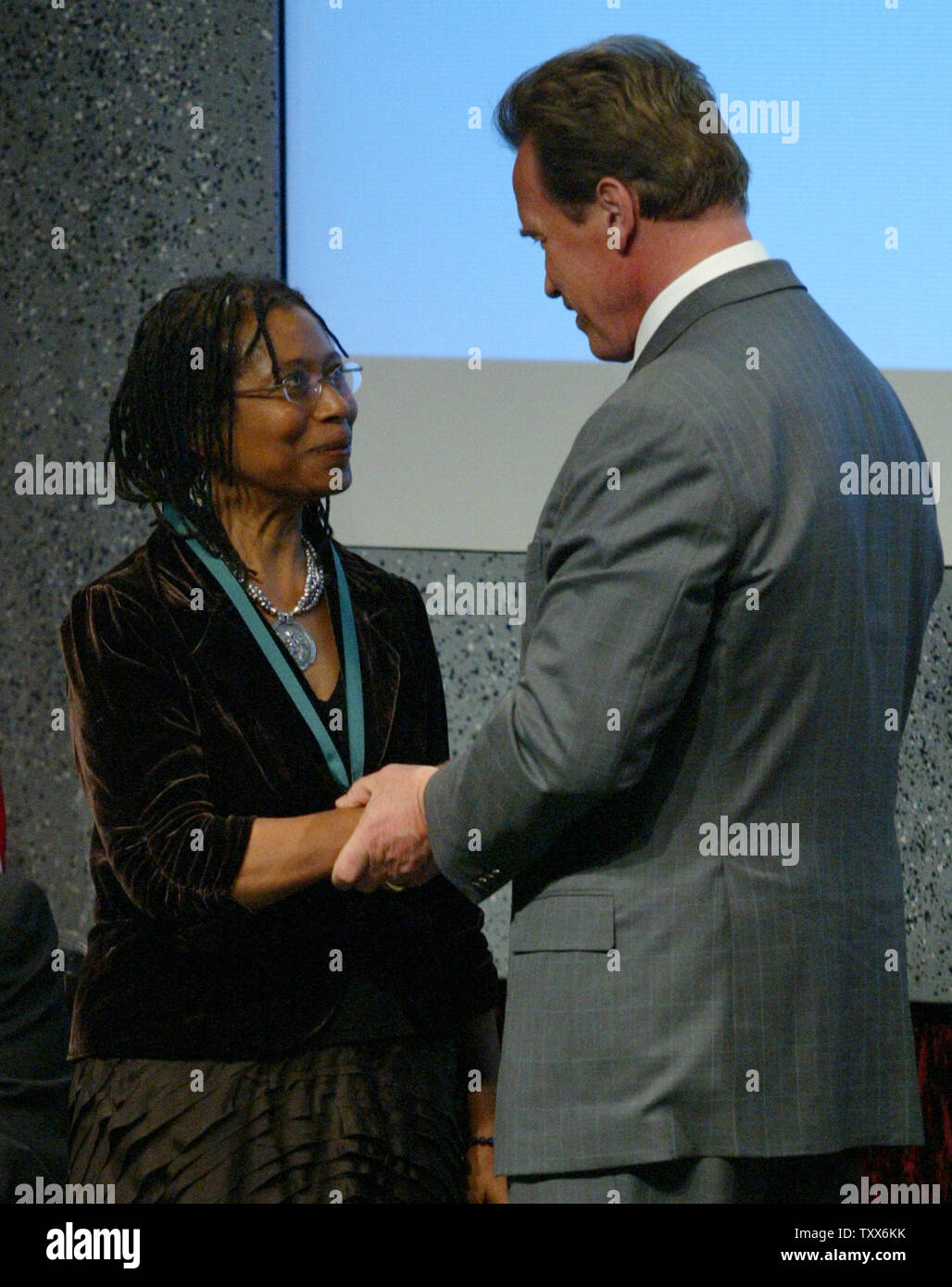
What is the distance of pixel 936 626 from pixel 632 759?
1.50 meters

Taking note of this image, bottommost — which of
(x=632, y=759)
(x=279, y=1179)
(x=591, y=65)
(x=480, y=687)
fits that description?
(x=279, y=1179)

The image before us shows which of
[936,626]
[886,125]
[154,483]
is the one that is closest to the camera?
[154,483]

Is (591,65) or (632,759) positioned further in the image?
(591,65)

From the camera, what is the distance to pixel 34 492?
8.96 feet

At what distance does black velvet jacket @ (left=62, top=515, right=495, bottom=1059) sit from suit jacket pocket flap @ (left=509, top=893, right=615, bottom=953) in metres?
0.31

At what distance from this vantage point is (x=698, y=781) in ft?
4.32

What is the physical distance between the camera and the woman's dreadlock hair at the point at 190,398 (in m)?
1.71

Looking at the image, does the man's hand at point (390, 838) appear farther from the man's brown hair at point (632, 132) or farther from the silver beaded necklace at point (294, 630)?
the man's brown hair at point (632, 132)

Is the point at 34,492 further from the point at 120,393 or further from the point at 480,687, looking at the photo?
the point at 120,393

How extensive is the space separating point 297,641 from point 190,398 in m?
0.29

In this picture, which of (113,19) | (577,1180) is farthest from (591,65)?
(113,19)

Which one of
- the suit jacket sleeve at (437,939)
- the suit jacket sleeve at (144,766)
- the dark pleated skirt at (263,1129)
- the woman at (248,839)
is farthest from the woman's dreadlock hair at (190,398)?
the dark pleated skirt at (263,1129)

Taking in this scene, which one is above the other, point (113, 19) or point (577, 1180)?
point (113, 19)

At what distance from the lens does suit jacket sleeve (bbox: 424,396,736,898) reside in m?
1.27
